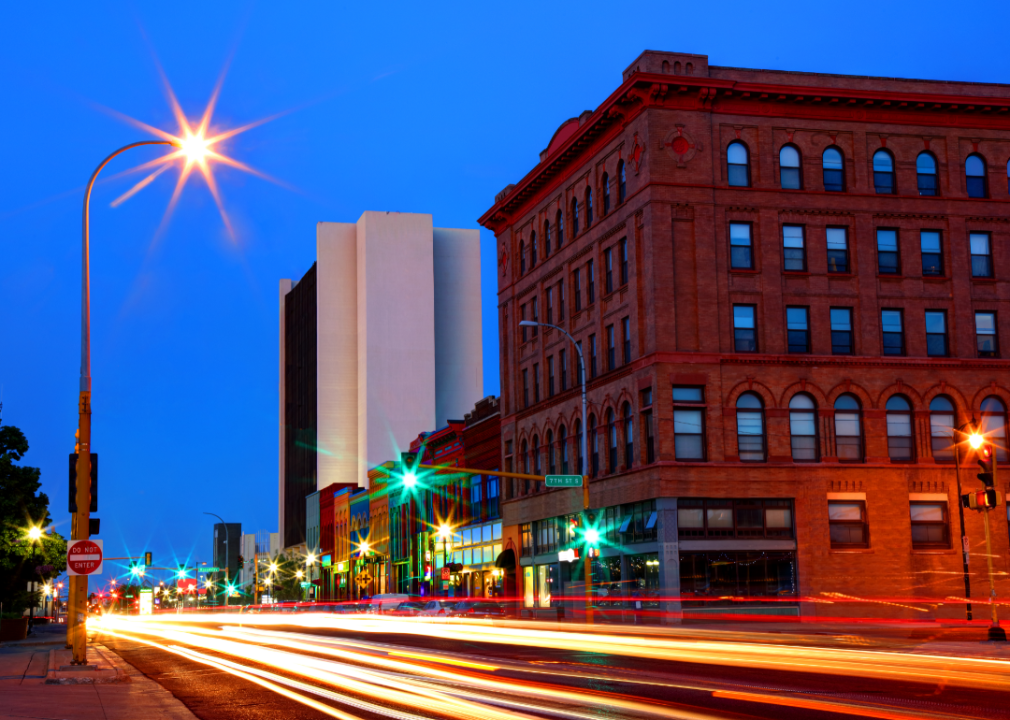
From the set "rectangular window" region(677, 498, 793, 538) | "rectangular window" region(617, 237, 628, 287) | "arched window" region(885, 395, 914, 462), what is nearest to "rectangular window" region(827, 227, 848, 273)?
"arched window" region(885, 395, 914, 462)

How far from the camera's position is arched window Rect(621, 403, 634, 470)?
56.6 m

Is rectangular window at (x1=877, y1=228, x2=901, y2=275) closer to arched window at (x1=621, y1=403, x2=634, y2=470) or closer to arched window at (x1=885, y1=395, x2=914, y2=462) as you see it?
arched window at (x1=885, y1=395, x2=914, y2=462)

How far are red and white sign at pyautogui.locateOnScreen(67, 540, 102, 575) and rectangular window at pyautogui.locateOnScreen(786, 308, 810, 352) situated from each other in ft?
122

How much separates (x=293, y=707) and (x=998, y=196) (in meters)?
49.9

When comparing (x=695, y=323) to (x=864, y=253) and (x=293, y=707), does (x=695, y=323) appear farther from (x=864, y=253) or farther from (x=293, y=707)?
(x=293, y=707)

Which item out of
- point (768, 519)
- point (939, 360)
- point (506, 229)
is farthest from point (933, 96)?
point (506, 229)

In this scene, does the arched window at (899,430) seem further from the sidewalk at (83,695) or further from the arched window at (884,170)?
the sidewalk at (83,695)

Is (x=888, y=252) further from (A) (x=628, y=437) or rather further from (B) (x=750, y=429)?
(A) (x=628, y=437)

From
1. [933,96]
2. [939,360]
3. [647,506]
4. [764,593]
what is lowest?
[764,593]

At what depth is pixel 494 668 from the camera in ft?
82.0

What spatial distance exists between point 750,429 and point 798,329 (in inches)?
211

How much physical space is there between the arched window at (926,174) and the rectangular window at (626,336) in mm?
15373

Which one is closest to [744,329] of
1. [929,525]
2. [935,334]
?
[935,334]

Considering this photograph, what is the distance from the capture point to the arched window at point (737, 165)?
5603cm
